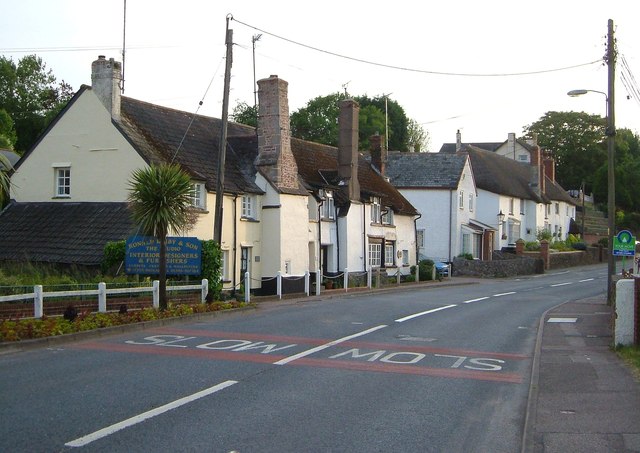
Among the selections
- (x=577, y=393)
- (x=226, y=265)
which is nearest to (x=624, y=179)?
(x=226, y=265)

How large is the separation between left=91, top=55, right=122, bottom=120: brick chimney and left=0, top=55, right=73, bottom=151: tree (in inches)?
1313

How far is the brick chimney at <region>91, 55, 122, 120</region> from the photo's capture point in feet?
98.4

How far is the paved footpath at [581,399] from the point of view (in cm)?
827

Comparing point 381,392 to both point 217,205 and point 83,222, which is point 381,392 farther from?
point 83,222

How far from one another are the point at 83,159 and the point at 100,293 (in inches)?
484

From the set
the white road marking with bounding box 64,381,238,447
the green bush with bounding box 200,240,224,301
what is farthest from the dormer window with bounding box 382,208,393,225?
the white road marking with bounding box 64,381,238,447

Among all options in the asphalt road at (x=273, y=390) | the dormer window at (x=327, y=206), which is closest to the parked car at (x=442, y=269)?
the dormer window at (x=327, y=206)

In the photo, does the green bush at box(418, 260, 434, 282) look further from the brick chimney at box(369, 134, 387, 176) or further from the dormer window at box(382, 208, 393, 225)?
the brick chimney at box(369, 134, 387, 176)

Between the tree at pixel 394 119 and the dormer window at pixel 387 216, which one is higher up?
the tree at pixel 394 119

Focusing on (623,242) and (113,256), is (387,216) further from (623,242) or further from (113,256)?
(113,256)

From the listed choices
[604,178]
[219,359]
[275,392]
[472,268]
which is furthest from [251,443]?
[604,178]

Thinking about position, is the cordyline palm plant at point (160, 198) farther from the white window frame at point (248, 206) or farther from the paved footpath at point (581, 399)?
the white window frame at point (248, 206)

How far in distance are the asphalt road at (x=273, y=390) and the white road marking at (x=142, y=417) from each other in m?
0.02

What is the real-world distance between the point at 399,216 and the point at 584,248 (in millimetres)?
30554
